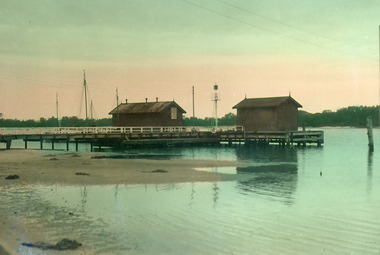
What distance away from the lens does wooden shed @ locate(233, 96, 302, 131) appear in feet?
207

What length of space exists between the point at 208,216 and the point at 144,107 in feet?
183

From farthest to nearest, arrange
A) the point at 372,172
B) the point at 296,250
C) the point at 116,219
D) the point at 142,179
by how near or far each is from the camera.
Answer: the point at 372,172, the point at 142,179, the point at 116,219, the point at 296,250

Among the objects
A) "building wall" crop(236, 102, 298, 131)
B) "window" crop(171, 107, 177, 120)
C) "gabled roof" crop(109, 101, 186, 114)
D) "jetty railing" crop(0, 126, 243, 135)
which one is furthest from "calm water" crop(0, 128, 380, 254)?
"window" crop(171, 107, 177, 120)

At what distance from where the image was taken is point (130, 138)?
55.4 metres

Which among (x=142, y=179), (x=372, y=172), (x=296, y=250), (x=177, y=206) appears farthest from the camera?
(x=372, y=172)

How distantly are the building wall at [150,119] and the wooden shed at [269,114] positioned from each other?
33.6ft

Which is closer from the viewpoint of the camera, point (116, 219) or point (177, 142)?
point (116, 219)

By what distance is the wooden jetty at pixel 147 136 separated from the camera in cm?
5350

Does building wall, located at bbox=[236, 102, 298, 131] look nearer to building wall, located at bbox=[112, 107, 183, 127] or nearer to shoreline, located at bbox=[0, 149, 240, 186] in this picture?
building wall, located at bbox=[112, 107, 183, 127]

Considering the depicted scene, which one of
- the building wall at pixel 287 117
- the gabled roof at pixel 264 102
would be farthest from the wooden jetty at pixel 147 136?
the gabled roof at pixel 264 102

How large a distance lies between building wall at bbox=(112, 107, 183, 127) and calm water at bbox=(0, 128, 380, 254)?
4485 cm

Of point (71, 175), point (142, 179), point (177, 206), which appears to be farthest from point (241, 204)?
point (71, 175)

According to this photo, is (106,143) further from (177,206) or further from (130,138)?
(177,206)

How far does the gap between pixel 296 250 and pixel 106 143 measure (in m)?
46.0
